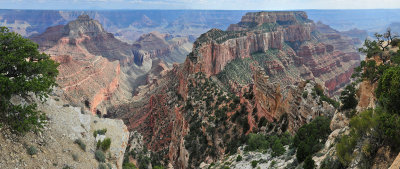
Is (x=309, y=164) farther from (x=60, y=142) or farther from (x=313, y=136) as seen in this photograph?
(x=60, y=142)

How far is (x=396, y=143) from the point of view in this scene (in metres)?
12.6

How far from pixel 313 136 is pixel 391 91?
407 inches

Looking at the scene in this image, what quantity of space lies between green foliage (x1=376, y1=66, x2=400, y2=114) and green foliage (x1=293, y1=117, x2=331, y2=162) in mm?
7538

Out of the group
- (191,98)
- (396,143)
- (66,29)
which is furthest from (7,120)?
(66,29)

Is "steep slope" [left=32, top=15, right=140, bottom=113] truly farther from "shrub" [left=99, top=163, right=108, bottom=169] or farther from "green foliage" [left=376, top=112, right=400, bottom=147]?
"green foliage" [left=376, top=112, right=400, bottom=147]

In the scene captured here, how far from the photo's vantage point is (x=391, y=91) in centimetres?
1494

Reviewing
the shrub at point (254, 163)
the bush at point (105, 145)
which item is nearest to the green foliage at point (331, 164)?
the shrub at point (254, 163)

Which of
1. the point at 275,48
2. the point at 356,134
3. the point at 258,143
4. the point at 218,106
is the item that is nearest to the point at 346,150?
the point at 356,134

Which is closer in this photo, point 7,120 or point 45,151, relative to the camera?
point 7,120

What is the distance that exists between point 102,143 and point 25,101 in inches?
327

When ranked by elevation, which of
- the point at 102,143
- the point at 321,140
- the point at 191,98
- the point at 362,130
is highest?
the point at 362,130

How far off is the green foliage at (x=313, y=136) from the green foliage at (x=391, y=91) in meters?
7.54

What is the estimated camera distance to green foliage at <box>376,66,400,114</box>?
1471cm

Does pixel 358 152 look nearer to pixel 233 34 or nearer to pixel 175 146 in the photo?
pixel 175 146
